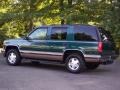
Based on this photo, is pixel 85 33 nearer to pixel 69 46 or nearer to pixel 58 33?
pixel 69 46

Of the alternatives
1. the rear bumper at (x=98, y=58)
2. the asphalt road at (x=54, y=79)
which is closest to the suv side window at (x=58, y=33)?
the asphalt road at (x=54, y=79)

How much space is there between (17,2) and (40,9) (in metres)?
2.09

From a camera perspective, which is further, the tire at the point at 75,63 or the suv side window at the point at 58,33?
the suv side window at the point at 58,33

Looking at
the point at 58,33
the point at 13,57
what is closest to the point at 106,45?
the point at 58,33

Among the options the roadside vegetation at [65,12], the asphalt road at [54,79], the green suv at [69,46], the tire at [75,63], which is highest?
the roadside vegetation at [65,12]

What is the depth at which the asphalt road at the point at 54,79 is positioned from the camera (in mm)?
11000

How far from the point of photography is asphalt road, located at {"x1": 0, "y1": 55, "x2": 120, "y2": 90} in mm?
11000

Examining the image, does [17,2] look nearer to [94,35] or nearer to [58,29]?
[58,29]

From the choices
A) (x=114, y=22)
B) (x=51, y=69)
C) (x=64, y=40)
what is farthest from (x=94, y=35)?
(x=114, y=22)

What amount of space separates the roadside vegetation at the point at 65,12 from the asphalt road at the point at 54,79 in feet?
17.4

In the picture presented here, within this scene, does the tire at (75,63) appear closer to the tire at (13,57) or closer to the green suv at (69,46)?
the green suv at (69,46)

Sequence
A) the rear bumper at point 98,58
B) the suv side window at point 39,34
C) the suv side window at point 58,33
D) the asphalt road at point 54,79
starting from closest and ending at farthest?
the asphalt road at point 54,79, the rear bumper at point 98,58, the suv side window at point 58,33, the suv side window at point 39,34

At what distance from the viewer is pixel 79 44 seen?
14.1m

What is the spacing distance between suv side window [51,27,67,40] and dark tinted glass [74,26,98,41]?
521 mm
